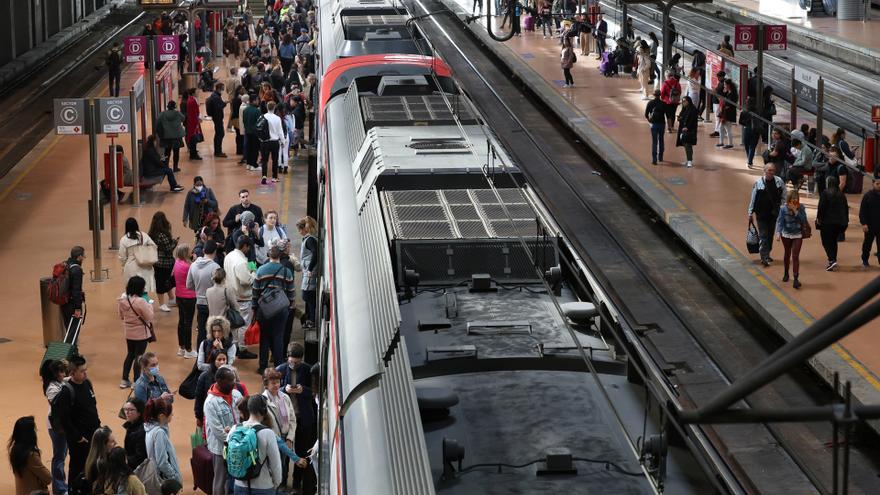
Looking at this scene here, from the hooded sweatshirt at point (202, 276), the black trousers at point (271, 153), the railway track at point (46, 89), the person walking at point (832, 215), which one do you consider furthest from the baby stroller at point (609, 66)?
the hooded sweatshirt at point (202, 276)

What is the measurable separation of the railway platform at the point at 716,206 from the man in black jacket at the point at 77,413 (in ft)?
24.3

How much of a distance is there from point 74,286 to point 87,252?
5.24 metres

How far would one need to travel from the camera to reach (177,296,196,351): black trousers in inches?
650

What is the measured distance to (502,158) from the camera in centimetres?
1419

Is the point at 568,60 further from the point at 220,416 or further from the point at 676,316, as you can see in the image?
the point at 220,416

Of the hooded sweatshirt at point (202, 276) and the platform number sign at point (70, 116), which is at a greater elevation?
the platform number sign at point (70, 116)

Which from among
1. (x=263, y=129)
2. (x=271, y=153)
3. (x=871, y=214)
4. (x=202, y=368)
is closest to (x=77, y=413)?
(x=202, y=368)

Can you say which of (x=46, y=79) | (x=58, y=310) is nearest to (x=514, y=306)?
(x=58, y=310)

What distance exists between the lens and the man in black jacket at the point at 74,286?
16250 mm

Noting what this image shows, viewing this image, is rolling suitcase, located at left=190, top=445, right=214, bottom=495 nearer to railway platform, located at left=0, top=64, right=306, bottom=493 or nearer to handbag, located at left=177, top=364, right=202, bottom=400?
railway platform, located at left=0, top=64, right=306, bottom=493

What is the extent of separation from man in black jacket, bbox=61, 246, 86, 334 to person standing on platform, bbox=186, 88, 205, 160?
12.4m

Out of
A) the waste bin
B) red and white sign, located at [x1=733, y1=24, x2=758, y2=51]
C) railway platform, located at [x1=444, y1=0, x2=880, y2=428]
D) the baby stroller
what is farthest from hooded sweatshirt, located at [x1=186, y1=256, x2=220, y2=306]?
the baby stroller

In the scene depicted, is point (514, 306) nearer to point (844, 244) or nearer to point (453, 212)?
point (453, 212)

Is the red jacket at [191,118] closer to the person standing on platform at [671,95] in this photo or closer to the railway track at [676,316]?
the railway track at [676,316]
